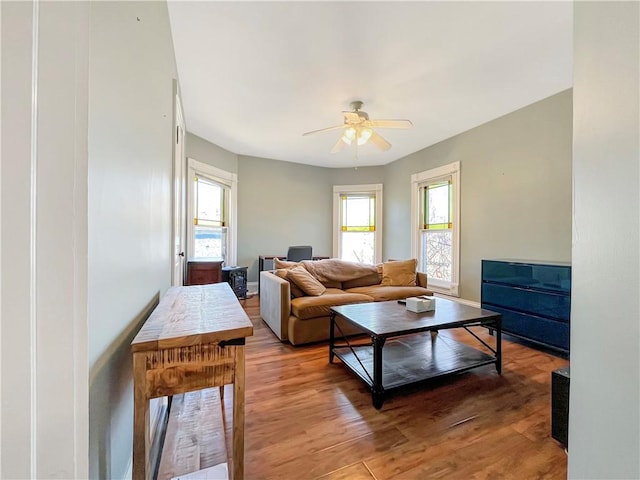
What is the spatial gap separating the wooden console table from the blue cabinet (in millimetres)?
2814

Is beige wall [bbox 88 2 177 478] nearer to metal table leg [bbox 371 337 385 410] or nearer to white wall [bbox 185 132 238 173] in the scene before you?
metal table leg [bbox 371 337 385 410]

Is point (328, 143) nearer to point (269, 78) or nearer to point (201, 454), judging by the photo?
point (269, 78)

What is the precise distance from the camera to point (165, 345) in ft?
2.78

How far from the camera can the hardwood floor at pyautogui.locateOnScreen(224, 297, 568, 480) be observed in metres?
1.26

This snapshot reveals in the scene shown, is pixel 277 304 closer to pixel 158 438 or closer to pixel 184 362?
pixel 158 438

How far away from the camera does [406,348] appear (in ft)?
7.98

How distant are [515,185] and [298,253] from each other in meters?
3.41

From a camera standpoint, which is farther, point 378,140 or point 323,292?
point 378,140

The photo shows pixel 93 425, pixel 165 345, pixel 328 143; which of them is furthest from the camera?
pixel 328 143

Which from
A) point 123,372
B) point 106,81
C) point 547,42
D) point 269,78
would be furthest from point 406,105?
point 123,372

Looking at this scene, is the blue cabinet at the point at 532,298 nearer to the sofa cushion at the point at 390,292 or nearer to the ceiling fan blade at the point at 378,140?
the sofa cushion at the point at 390,292

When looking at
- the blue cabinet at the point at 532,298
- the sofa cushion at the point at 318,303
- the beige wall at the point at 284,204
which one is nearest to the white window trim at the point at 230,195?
the beige wall at the point at 284,204

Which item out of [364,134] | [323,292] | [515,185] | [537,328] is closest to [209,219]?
[323,292]

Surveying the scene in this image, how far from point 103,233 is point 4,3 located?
1.89 feet
